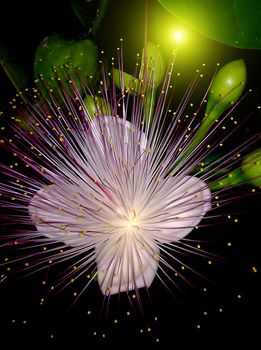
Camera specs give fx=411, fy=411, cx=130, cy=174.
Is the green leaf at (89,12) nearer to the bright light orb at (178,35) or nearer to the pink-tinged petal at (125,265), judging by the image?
the bright light orb at (178,35)

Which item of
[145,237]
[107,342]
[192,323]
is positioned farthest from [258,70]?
[107,342]

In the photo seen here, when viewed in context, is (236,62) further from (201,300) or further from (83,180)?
(201,300)

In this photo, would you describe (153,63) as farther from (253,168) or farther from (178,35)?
(253,168)

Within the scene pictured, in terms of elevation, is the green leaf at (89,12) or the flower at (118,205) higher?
the green leaf at (89,12)

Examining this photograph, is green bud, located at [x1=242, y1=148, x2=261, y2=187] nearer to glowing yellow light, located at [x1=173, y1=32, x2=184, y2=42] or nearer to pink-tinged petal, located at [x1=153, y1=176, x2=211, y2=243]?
pink-tinged petal, located at [x1=153, y1=176, x2=211, y2=243]

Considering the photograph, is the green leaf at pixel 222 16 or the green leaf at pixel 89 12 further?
the green leaf at pixel 89 12

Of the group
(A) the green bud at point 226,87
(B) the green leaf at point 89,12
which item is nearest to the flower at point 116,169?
(A) the green bud at point 226,87
